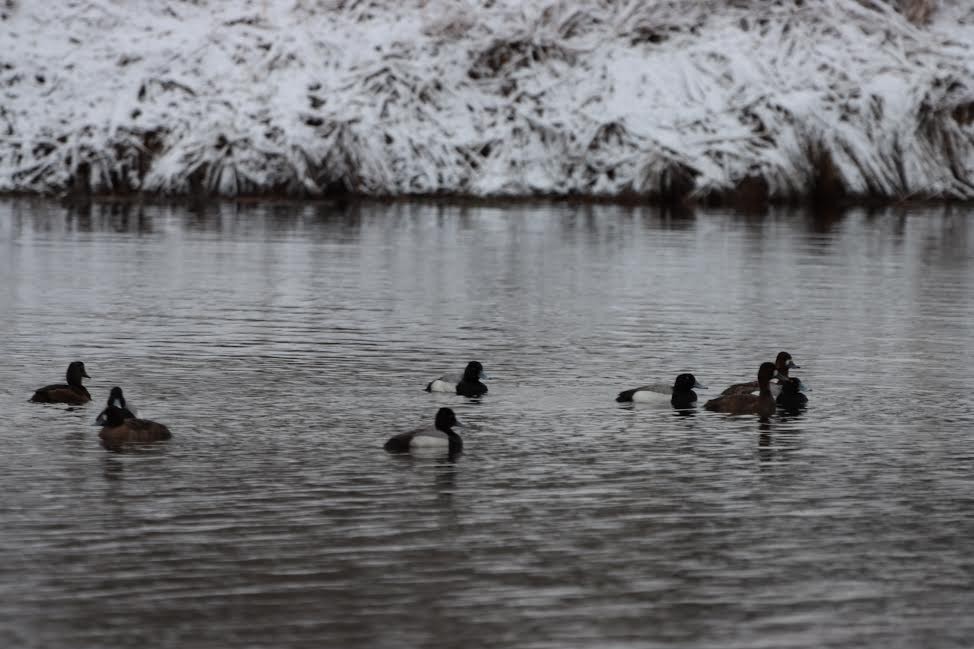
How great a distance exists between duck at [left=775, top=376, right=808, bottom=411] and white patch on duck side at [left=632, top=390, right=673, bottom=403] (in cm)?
134

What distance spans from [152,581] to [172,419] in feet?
24.6

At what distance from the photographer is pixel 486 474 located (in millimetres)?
17297

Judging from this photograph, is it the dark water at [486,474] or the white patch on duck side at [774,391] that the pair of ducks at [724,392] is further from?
the dark water at [486,474]

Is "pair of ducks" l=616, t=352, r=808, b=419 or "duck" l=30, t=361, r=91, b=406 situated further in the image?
"pair of ducks" l=616, t=352, r=808, b=419

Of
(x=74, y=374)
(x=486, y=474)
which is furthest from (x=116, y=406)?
(x=486, y=474)

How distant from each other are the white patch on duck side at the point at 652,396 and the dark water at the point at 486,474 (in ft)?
0.81

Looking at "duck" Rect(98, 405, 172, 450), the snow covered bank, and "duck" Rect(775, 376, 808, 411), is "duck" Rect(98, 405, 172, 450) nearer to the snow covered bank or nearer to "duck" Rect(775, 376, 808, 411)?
"duck" Rect(775, 376, 808, 411)

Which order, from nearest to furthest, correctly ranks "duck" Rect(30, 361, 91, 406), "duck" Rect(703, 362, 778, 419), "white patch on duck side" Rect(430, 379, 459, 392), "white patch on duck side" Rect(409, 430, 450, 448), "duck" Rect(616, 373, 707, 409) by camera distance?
1. "white patch on duck side" Rect(409, 430, 450, 448)
2. "duck" Rect(30, 361, 91, 406)
3. "duck" Rect(703, 362, 778, 419)
4. "duck" Rect(616, 373, 707, 409)
5. "white patch on duck side" Rect(430, 379, 459, 392)

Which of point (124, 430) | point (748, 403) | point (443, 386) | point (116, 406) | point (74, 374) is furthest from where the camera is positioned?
point (443, 386)

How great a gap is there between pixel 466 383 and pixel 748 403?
3.51 m

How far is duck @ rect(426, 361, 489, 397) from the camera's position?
2223 cm

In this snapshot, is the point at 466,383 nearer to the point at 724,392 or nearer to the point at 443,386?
the point at 443,386

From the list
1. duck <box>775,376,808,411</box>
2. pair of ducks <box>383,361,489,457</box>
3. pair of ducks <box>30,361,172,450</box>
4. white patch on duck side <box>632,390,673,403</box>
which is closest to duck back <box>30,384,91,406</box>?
pair of ducks <box>30,361,172,450</box>

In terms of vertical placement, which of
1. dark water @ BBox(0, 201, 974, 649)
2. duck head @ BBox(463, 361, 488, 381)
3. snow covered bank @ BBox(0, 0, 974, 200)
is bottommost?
dark water @ BBox(0, 201, 974, 649)
